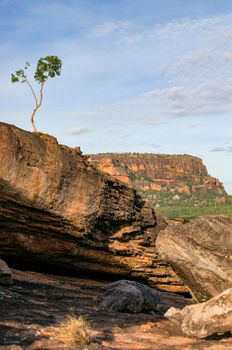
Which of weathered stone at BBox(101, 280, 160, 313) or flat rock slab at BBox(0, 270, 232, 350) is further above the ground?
weathered stone at BBox(101, 280, 160, 313)

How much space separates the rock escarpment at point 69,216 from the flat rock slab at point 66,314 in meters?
1.94

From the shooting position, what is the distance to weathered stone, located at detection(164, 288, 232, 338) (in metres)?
11.5

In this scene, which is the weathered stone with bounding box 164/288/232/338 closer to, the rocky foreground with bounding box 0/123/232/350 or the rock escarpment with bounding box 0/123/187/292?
the rocky foreground with bounding box 0/123/232/350

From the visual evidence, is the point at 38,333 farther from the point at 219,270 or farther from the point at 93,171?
the point at 93,171

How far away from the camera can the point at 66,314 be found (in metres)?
13.3

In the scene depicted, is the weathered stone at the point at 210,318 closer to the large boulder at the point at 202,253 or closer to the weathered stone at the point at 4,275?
the large boulder at the point at 202,253

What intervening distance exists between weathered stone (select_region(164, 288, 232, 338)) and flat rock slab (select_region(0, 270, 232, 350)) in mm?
260

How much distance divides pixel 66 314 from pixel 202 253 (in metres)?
5.47

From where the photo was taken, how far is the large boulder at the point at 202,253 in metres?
15.3

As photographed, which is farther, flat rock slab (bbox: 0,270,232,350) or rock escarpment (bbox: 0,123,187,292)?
rock escarpment (bbox: 0,123,187,292)

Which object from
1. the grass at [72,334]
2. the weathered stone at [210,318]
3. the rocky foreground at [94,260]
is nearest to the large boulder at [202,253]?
the rocky foreground at [94,260]

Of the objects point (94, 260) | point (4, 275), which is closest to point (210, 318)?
point (4, 275)

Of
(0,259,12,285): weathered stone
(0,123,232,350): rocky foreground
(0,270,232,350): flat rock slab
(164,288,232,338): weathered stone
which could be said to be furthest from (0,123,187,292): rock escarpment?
(164,288,232,338): weathered stone

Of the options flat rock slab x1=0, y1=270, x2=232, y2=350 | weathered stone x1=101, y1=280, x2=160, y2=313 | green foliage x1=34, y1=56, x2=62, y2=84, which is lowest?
flat rock slab x1=0, y1=270, x2=232, y2=350
